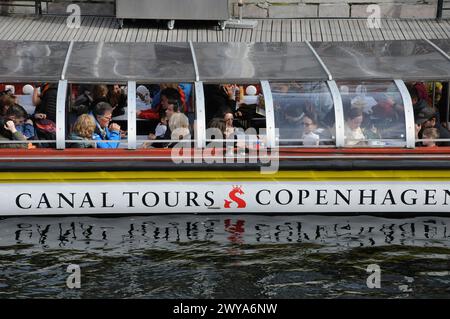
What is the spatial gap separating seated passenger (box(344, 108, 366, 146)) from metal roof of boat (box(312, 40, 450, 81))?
18.6 inches

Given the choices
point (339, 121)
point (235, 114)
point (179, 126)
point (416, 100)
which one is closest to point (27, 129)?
point (179, 126)

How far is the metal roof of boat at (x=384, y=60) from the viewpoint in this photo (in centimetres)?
1176

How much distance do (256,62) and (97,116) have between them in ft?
6.69

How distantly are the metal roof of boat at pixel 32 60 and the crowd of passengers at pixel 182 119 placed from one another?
0.20 m

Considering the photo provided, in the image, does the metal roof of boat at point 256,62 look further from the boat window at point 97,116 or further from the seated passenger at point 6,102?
the seated passenger at point 6,102

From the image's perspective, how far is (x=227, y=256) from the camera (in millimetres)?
10781

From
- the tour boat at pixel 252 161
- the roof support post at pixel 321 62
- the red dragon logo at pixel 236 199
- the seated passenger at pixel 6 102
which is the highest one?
the roof support post at pixel 321 62

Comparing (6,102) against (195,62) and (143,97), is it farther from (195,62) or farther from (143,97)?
(195,62)

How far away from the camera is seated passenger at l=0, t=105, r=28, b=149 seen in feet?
36.9

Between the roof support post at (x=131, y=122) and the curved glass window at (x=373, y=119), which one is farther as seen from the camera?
the curved glass window at (x=373, y=119)

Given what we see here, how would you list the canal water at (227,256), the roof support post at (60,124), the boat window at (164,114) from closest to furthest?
the canal water at (227,256)
the roof support post at (60,124)
the boat window at (164,114)

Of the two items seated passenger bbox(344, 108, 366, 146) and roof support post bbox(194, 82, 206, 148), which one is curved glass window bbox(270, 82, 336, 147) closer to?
seated passenger bbox(344, 108, 366, 146)

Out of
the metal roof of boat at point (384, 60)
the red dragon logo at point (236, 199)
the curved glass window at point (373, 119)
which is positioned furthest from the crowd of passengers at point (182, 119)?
the red dragon logo at point (236, 199)
